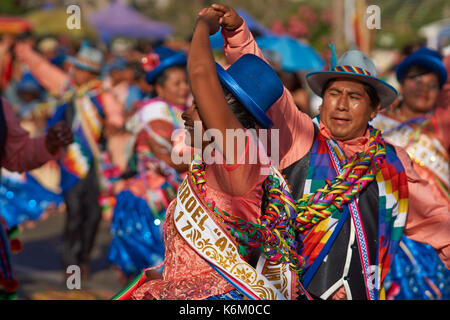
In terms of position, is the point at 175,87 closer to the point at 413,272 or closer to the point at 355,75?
the point at 413,272

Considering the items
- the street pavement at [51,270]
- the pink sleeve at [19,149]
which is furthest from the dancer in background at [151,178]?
the pink sleeve at [19,149]

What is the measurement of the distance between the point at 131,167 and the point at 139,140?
0.36 m

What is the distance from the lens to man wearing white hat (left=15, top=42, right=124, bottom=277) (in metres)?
7.88

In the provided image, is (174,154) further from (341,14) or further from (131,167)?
(341,14)

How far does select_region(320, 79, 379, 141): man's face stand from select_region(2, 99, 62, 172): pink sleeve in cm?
186

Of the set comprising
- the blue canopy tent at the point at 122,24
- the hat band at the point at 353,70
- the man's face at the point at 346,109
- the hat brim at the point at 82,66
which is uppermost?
the blue canopy tent at the point at 122,24

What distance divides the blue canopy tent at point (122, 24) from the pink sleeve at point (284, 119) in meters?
24.7

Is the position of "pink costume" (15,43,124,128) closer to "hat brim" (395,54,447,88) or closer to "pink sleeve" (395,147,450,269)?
"hat brim" (395,54,447,88)

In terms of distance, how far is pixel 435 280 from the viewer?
17.4 feet

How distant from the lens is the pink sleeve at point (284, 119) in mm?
3432

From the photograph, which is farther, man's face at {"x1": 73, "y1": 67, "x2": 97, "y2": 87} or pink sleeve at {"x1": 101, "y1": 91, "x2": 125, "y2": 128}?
pink sleeve at {"x1": 101, "y1": 91, "x2": 125, "y2": 128}

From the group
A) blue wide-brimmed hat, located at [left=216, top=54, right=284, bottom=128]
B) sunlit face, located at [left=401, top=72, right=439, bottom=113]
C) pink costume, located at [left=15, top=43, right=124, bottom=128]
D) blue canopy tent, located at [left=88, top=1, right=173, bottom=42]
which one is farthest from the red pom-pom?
blue canopy tent, located at [left=88, top=1, right=173, bottom=42]

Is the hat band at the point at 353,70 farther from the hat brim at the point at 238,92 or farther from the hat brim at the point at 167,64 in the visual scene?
the hat brim at the point at 167,64

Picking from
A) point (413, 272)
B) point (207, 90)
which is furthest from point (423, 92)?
point (207, 90)
